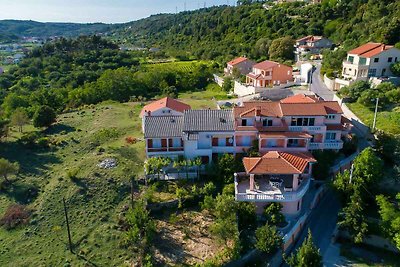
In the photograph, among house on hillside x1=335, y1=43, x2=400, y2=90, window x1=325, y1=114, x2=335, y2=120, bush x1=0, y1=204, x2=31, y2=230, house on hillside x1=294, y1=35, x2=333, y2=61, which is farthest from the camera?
house on hillside x1=294, y1=35, x2=333, y2=61

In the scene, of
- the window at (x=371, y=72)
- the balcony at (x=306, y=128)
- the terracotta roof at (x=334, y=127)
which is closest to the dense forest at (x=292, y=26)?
the window at (x=371, y=72)

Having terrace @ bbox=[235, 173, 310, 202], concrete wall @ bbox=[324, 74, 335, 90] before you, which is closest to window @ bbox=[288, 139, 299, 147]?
terrace @ bbox=[235, 173, 310, 202]

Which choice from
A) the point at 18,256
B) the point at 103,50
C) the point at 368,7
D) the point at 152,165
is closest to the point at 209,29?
the point at 103,50

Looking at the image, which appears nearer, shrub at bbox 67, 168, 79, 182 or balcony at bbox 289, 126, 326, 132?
balcony at bbox 289, 126, 326, 132

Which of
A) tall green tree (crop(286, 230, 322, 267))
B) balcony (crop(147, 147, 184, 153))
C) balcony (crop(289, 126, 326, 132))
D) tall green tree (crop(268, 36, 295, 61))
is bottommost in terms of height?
tall green tree (crop(286, 230, 322, 267))

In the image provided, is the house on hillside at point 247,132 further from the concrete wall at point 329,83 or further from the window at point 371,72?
the concrete wall at point 329,83

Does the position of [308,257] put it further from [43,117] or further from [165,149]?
[43,117]

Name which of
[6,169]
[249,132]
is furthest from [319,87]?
[6,169]

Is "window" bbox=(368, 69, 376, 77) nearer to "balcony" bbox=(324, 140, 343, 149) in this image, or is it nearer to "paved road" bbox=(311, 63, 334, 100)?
"paved road" bbox=(311, 63, 334, 100)
